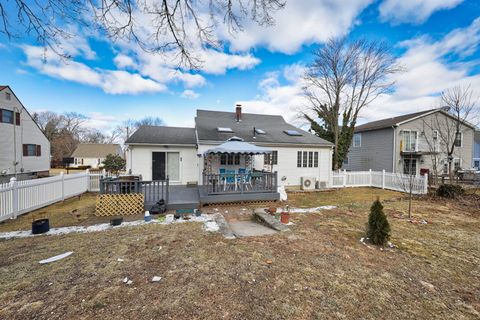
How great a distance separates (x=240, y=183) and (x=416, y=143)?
60.9 ft

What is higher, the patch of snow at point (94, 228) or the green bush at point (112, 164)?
the green bush at point (112, 164)

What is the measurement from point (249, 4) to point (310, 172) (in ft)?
36.3

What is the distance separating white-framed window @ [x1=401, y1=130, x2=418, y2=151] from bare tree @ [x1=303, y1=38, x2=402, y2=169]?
4.83 meters

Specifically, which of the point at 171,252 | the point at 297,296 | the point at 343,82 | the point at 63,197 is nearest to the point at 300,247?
the point at 297,296

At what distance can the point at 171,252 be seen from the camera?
3918mm

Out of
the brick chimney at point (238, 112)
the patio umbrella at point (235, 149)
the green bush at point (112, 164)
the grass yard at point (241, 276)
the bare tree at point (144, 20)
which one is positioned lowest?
the grass yard at point (241, 276)

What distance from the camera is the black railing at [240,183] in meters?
8.23

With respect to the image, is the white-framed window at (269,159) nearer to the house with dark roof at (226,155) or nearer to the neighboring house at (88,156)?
the house with dark roof at (226,155)

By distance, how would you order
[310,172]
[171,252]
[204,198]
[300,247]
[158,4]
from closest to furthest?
[158,4], [171,252], [300,247], [204,198], [310,172]

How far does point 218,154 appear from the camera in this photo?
10219mm

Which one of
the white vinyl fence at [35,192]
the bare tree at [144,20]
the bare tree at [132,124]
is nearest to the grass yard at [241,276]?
the white vinyl fence at [35,192]

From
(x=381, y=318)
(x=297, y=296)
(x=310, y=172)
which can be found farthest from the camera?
(x=310, y=172)

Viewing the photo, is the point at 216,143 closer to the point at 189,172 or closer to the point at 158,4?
→ the point at 189,172

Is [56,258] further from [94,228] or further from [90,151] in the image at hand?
[90,151]
